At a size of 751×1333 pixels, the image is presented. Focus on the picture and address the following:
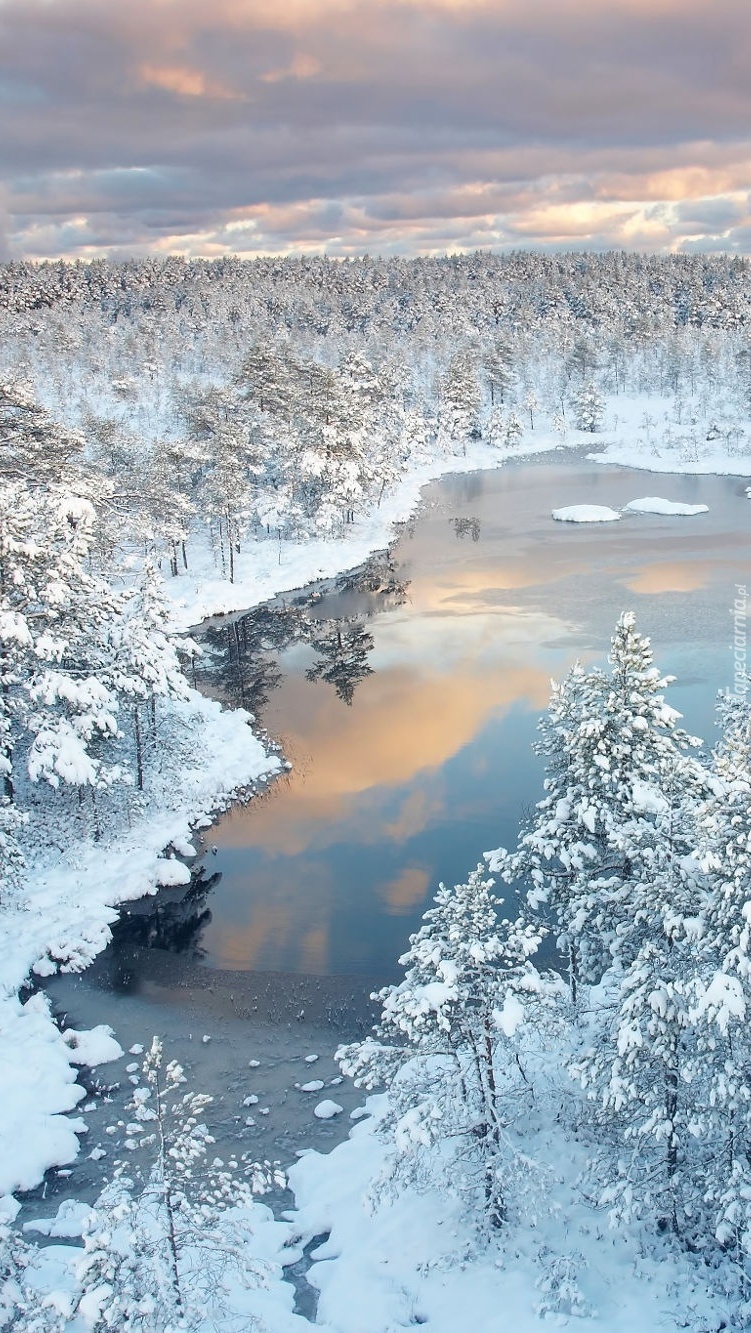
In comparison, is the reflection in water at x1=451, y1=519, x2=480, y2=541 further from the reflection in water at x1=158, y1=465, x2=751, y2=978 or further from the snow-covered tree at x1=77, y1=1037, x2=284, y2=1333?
the snow-covered tree at x1=77, y1=1037, x2=284, y2=1333

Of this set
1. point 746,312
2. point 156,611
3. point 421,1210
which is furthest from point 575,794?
point 746,312

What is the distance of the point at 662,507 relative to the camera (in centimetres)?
8369

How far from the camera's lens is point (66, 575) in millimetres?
27328

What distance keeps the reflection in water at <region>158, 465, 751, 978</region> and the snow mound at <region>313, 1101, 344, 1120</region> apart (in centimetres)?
500

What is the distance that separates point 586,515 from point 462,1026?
2832 inches

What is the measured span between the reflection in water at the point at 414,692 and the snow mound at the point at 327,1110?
5003mm

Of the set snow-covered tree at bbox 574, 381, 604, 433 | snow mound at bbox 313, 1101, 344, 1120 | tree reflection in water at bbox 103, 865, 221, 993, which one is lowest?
snow mound at bbox 313, 1101, 344, 1120

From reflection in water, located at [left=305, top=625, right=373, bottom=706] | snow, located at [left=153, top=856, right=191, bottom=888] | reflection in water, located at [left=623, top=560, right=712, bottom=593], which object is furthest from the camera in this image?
reflection in water, located at [left=623, top=560, right=712, bottom=593]

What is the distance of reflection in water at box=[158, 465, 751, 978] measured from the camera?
28031mm

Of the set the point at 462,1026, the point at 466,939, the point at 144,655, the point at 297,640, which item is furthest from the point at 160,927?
the point at 297,640

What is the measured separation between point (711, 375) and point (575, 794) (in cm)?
13916

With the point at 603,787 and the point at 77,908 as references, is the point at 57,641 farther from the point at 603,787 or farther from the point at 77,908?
the point at 603,787

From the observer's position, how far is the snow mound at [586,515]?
80.6 metres

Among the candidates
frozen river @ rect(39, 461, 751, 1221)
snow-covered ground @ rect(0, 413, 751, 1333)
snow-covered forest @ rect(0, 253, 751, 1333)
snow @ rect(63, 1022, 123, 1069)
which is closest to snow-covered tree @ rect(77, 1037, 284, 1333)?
snow-covered forest @ rect(0, 253, 751, 1333)
